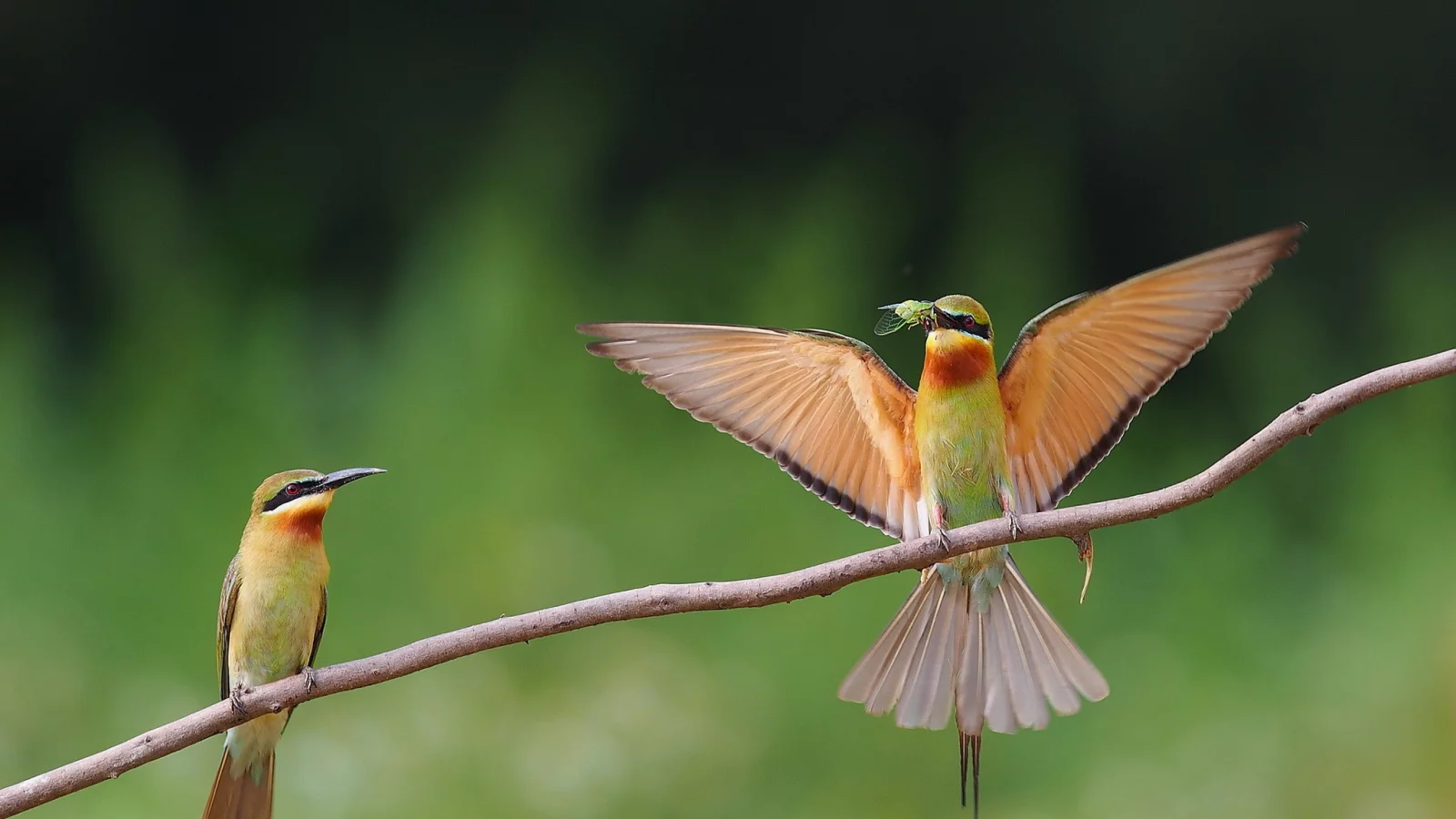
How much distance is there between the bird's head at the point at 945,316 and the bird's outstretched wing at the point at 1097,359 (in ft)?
0.17

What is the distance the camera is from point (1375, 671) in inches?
97.9

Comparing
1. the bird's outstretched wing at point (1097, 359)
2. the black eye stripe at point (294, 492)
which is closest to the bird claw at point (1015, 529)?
the bird's outstretched wing at point (1097, 359)

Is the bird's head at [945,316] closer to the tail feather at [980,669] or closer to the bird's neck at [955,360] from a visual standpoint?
the bird's neck at [955,360]

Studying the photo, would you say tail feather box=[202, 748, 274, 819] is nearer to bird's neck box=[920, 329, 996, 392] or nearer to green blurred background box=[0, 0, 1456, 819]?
green blurred background box=[0, 0, 1456, 819]

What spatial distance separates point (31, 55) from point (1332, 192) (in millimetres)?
2673

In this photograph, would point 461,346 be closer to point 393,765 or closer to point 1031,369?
point 393,765

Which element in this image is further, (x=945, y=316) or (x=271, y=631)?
(x=271, y=631)

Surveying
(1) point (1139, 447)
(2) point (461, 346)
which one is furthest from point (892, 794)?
(2) point (461, 346)

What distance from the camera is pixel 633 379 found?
300cm

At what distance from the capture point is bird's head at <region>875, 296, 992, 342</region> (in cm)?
161

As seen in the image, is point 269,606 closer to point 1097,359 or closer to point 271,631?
point 271,631

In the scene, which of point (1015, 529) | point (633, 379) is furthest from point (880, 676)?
point (633, 379)

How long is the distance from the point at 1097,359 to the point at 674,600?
0.66m

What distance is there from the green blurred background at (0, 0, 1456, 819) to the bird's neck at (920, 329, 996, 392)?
983mm
